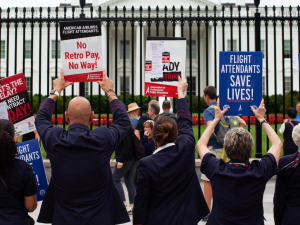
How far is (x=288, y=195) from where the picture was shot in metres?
2.90

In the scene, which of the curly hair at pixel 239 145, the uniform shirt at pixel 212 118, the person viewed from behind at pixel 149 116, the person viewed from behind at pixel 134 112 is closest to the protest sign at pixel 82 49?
the curly hair at pixel 239 145

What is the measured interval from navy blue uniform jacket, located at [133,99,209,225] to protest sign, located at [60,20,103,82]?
52.6 inches

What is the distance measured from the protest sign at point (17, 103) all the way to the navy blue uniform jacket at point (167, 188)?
2444mm

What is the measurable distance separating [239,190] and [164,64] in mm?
2057

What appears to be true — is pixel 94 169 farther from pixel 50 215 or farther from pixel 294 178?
pixel 294 178

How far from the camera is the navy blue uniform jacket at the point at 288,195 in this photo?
284 centimetres

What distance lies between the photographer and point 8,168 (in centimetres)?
273

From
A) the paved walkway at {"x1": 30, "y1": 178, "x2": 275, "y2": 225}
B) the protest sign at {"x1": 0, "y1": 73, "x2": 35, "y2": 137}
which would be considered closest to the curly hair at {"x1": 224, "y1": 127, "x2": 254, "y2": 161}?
the paved walkway at {"x1": 30, "y1": 178, "x2": 275, "y2": 225}

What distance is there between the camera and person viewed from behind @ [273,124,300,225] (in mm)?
2840

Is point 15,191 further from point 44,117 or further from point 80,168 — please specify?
point 44,117

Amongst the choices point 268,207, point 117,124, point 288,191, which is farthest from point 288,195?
point 268,207

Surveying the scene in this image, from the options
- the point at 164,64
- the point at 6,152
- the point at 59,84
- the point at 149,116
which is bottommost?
the point at 6,152

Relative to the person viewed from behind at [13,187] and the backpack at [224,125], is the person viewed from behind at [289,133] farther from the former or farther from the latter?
the person viewed from behind at [13,187]

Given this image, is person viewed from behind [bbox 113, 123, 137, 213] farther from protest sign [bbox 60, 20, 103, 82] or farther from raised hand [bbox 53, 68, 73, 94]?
raised hand [bbox 53, 68, 73, 94]
